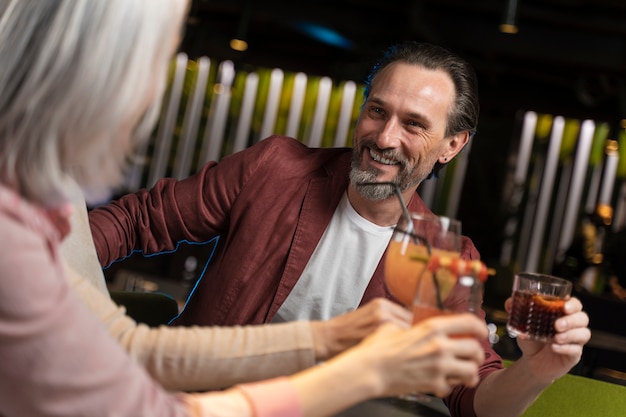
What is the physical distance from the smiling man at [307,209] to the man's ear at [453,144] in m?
0.04

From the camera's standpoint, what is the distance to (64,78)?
3.22 feet

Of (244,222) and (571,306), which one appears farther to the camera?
(244,222)


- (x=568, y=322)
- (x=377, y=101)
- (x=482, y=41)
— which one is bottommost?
(x=568, y=322)

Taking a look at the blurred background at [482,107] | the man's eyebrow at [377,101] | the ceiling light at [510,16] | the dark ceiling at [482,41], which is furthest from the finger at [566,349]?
the blurred background at [482,107]

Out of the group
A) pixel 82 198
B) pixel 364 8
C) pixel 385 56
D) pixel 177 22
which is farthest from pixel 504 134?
pixel 177 22

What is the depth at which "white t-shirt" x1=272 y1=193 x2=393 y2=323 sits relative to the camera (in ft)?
7.14

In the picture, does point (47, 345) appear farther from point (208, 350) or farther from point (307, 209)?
point (307, 209)

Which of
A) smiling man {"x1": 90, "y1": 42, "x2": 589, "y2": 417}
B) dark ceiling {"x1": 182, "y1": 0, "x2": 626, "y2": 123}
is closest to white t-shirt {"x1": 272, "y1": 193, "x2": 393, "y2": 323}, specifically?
smiling man {"x1": 90, "y1": 42, "x2": 589, "y2": 417}

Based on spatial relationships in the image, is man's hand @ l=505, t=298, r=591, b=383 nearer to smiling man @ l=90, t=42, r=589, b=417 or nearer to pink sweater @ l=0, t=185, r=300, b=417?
smiling man @ l=90, t=42, r=589, b=417

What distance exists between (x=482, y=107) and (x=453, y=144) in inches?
282

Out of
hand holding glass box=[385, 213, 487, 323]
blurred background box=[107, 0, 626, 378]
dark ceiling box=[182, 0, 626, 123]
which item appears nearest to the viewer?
hand holding glass box=[385, 213, 487, 323]

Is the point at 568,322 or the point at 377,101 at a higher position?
the point at 377,101

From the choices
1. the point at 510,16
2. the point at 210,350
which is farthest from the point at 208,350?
the point at 510,16

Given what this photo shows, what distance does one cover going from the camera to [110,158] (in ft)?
3.58
